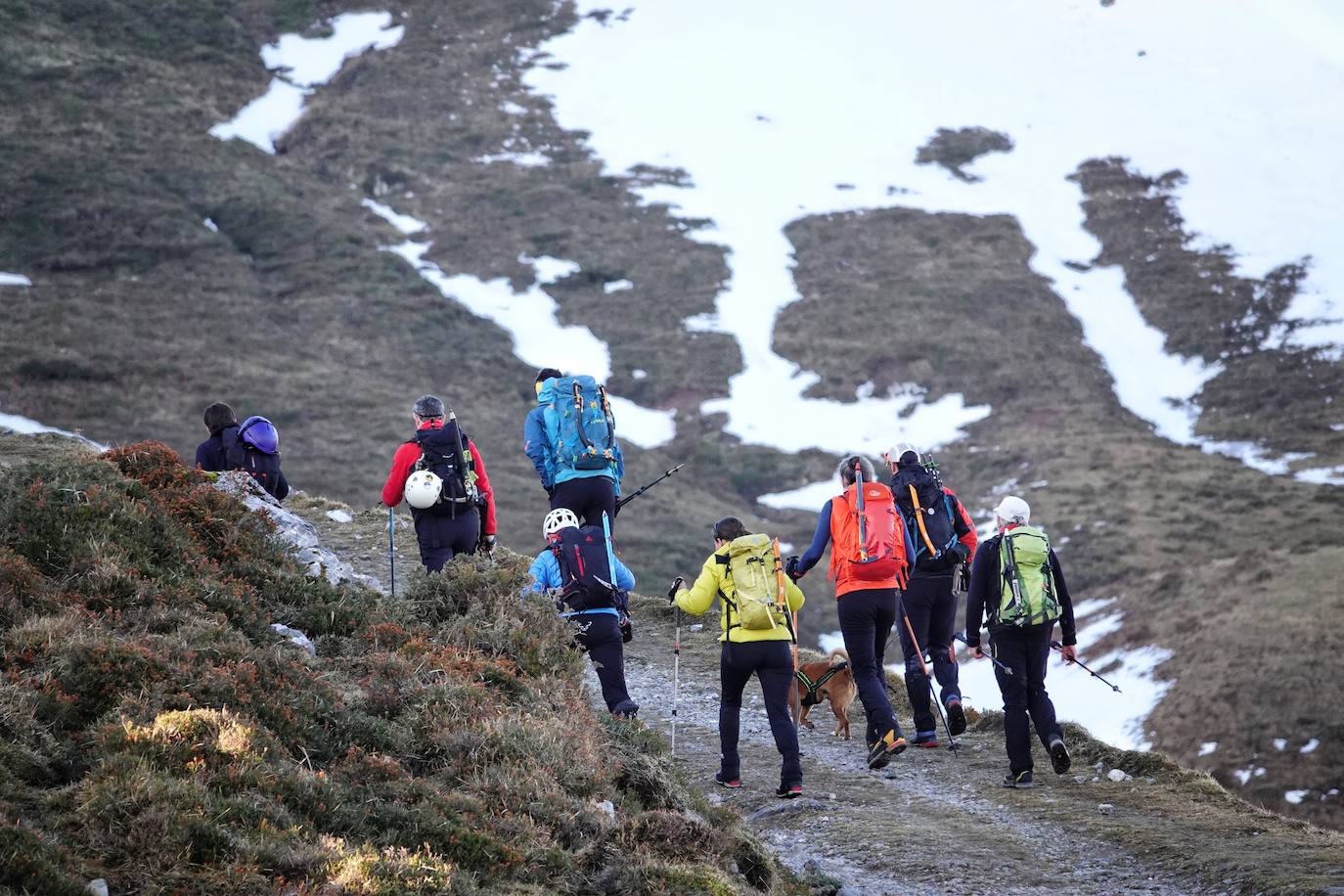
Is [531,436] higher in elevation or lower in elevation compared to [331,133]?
lower

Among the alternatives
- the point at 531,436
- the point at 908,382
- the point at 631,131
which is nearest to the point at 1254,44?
the point at 631,131

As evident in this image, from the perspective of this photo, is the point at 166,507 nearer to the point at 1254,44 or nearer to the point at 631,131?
the point at 631,131

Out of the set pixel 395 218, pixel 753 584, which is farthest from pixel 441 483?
pixel 395 218

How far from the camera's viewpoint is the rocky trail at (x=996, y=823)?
8.45 metres

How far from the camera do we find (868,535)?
10.5 metres

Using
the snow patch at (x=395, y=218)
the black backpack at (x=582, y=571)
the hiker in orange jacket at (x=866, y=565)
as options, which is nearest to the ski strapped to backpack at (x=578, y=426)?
the black backpack at (x=582, y=571)

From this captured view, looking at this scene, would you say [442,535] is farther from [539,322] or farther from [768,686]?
[539,322]

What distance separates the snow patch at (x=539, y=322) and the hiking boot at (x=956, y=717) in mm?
45156

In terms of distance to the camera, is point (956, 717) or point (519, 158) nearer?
point (956, 717)

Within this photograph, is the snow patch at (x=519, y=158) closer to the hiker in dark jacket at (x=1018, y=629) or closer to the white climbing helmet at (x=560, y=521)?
the hiker in dark jacket at (x=1018, y=629)

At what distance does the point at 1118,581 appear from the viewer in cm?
3919

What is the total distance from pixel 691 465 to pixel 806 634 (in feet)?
68.8

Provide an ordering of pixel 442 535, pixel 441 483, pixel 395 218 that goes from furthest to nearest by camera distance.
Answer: pixel 395 218
pixel 442 535
pixel 441 483

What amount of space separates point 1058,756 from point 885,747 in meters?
1.56
